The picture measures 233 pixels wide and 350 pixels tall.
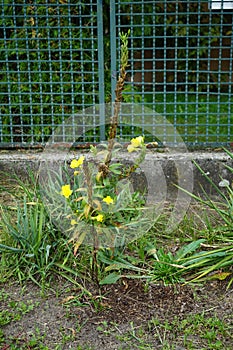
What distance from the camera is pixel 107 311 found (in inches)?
129

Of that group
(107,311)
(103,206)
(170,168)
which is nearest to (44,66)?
(170,168)

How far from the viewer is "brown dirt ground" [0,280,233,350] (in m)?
3.06

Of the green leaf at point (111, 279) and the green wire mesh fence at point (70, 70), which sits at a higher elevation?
the green wire mesh fence at point (70, 70)

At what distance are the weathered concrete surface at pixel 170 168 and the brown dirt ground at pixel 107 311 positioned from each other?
1.51 meters

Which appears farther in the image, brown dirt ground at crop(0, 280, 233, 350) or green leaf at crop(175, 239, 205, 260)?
green leaf at crop(175, 239, 205, 260)

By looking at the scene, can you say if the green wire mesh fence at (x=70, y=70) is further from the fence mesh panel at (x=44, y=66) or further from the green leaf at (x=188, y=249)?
the green leaf at (x=188, y=249)

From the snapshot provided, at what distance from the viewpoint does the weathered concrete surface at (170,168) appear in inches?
192

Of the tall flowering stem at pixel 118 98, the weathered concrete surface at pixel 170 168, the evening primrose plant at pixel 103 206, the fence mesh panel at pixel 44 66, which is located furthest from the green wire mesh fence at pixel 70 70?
the tall flowering stem at pixel 118 98

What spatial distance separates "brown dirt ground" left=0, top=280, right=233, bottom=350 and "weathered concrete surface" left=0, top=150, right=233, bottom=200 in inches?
59.3

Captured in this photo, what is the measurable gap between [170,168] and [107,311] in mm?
1880

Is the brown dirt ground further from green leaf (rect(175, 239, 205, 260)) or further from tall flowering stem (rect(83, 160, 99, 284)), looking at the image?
green leaf (rect(175, 239, 205, 260))

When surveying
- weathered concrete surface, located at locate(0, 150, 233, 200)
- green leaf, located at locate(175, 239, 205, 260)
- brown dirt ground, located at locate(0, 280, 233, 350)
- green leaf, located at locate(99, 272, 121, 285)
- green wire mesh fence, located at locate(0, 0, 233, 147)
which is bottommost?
brown dirt ground, located at locate(0, 280, 233, 350)

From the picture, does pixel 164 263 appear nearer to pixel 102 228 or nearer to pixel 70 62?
pixel 102 228

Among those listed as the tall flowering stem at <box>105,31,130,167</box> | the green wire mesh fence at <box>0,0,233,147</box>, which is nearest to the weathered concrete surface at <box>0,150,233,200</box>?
the green wire mesh fence at <box>0,0,233,147</box>
